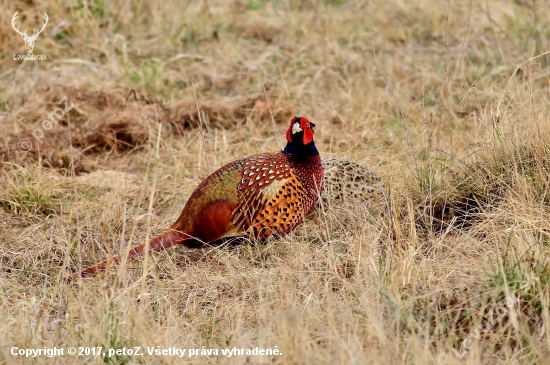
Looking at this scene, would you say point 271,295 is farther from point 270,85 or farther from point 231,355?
point 270,85

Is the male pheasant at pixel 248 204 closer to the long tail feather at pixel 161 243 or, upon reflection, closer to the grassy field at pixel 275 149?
the long tail feather at pixel 161 243

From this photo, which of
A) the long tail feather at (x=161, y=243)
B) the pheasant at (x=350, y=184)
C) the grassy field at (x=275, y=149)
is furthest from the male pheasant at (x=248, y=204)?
the pheasant at (x=350, y=184)

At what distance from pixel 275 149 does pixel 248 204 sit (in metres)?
1.32

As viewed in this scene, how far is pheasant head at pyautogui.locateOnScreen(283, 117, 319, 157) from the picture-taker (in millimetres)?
3773

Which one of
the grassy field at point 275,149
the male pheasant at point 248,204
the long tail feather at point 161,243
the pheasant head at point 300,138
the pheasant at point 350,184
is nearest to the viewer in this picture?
the grassy field at point 275,149

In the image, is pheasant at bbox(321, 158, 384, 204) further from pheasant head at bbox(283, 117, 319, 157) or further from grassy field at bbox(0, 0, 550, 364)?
pheasant head at bbox(283, 117, 319, 157)

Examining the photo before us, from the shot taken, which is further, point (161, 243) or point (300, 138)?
point (300, 138)

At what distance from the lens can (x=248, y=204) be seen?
3.66m

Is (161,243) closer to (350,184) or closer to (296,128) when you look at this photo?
(296,128)

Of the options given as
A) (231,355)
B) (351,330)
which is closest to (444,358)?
(351,330)

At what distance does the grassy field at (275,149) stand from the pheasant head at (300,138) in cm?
33

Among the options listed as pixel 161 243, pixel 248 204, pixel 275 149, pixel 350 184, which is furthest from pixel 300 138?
pixel 275 149

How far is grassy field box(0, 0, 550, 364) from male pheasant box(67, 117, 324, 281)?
11 centimetres

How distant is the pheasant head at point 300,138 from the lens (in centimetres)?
377
